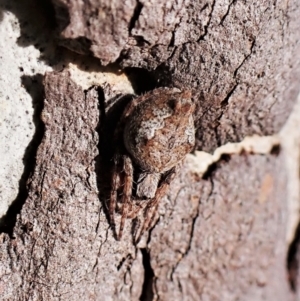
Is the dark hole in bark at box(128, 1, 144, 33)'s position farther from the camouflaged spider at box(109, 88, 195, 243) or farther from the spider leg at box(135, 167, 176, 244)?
the spider leg at box(135, 167, 176, 244)

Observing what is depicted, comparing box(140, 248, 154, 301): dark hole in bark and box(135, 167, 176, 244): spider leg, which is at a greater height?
box(135, 167, 176, 244): spider leg

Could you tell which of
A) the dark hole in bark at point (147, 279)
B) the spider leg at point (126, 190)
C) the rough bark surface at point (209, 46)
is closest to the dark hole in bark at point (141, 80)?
the rough bark surface at point (209, 46)

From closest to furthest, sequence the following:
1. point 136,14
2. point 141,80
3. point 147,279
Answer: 1. point 136,14
2. point 141,80
3. point 147,279

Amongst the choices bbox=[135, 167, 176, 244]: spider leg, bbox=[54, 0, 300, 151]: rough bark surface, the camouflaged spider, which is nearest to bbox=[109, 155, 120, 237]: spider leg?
the camouflaged spider

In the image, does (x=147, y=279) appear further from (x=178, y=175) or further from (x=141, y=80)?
A: (x=141, y=80)

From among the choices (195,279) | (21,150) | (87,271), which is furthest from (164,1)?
(195,279)

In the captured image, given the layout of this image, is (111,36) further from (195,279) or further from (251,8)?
(195,279)

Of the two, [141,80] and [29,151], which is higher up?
[141,80]

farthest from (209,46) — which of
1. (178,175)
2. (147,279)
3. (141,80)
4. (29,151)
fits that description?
(147,279)
